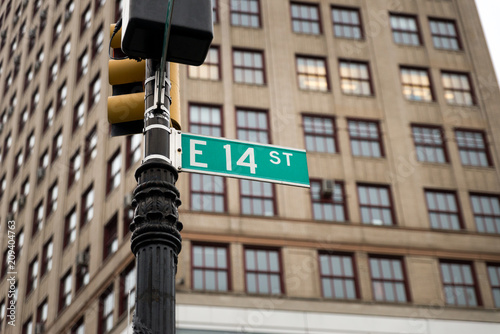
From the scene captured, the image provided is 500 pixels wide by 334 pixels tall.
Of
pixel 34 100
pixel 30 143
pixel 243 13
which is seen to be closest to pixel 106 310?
pixel 243 13

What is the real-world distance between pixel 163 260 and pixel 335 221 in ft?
91.5

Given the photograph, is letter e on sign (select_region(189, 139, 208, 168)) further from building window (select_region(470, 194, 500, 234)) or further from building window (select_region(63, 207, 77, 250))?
building window (select_region(63, 207, 77, 250))

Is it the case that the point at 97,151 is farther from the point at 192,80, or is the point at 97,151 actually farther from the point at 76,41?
the point at 76,41

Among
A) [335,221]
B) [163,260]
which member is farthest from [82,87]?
[163,260]

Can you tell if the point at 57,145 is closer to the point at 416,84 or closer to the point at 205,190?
the point at 205,190

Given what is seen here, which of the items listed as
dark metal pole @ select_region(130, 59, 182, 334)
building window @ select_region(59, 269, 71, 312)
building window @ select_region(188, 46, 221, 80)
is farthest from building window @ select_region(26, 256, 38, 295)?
dark metal pole @ select_region(130, 59, 182, 334)

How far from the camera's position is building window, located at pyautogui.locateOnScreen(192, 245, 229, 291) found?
30859mm

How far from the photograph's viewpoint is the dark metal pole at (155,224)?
6129 millimetres

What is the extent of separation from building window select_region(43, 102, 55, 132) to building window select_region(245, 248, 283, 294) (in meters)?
20.7

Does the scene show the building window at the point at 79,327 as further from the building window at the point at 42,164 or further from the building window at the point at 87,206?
the building window at the point at 42,164

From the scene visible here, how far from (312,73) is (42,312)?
1790 cm

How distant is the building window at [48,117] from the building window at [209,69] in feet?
48.8

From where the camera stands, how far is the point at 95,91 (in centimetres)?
4322

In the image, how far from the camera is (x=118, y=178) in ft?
120
